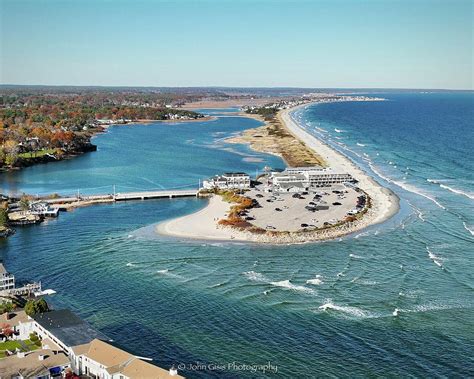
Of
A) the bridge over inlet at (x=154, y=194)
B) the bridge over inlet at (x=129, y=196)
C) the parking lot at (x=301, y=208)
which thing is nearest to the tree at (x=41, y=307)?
the parking lot at (x=301, y=208)

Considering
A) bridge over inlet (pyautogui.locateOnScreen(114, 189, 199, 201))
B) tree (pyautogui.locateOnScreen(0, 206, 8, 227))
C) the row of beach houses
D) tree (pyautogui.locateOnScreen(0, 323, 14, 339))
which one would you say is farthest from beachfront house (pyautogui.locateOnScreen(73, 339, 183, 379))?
the row of beach houses

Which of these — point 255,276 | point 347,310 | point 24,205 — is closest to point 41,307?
point 255,276

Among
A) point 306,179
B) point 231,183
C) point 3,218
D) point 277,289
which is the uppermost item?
point 306,179

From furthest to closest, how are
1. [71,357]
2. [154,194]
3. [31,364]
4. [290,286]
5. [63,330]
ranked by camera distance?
[154,194], [290,286], [63,330], [71,357], [31,364]

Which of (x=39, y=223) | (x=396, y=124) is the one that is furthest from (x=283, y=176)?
(x=396, y=124)

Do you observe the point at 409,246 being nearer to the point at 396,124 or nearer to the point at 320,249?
the point at 320,249

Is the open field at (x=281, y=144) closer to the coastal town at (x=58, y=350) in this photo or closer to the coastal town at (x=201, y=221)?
the coastal town at (x=201, y=221)

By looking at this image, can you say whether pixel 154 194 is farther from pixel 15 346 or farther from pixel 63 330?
pixel 15 346

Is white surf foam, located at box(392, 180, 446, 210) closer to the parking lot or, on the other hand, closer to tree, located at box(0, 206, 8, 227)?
the parking lot
